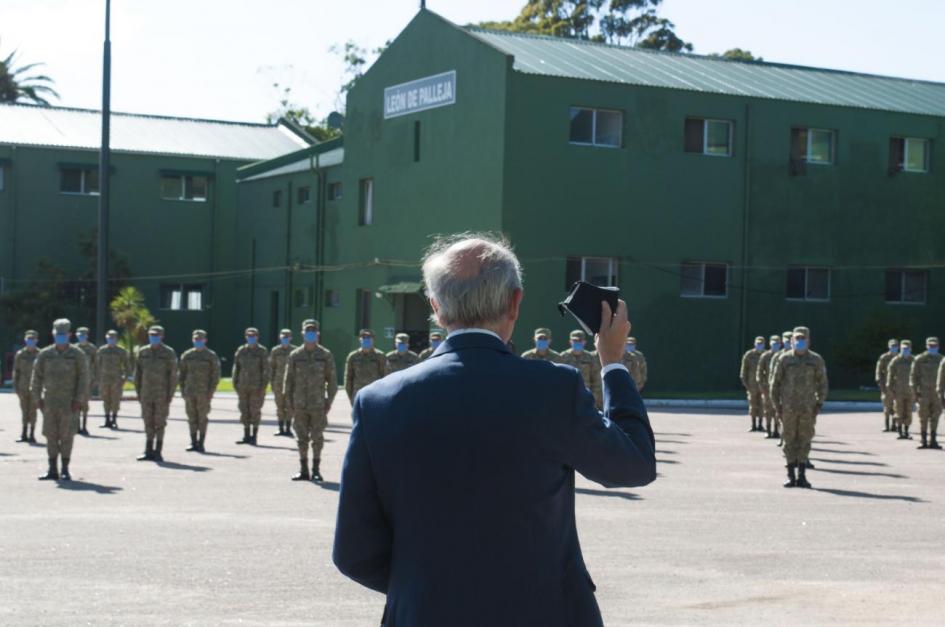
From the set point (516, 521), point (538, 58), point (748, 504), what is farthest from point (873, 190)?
point (516, 521)

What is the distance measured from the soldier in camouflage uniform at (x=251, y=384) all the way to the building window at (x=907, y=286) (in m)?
25.7

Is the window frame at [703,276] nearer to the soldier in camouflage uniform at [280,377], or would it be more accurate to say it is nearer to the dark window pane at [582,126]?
the dark window pane at [582,126]

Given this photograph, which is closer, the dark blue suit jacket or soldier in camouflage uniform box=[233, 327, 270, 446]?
the dark blue suit jacket

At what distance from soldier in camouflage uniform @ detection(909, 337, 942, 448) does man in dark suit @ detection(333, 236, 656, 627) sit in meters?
21.5

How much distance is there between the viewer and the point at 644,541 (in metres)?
12.0

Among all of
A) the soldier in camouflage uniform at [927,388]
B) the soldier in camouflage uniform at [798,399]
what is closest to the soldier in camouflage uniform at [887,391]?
the soldier in camouflage uniform at [927,388]

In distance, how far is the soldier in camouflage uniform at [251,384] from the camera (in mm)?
23094

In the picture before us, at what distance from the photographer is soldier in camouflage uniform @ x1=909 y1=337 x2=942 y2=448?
23891 mm

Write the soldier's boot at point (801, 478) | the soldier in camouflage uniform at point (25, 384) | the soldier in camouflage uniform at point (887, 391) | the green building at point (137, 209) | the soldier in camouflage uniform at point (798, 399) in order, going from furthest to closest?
the green building at point (137, 209)
the soldier in camouflage uniform at point (887, 391)
the soldier in camouflage uniform at point (25, 384)
the soldier in camouflage uniform at point (798, 399)
the soldier's boot at point (801, 478)

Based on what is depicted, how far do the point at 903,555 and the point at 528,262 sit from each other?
90.4 feet

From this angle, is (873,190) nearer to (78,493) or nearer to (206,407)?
(206,407)

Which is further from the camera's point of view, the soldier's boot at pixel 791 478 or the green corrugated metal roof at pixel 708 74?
the green corrugated metal roof at pixel 708 74

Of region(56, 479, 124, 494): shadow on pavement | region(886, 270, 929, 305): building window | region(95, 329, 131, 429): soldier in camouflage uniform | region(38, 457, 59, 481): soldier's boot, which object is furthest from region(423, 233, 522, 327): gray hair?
region(886, 270, 929, 305): building window

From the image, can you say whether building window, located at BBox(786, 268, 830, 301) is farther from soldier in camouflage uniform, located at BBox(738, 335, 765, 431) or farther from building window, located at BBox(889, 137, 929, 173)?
soldier in camouflage uniform, located at BBox(738, 335, 765, 431)
